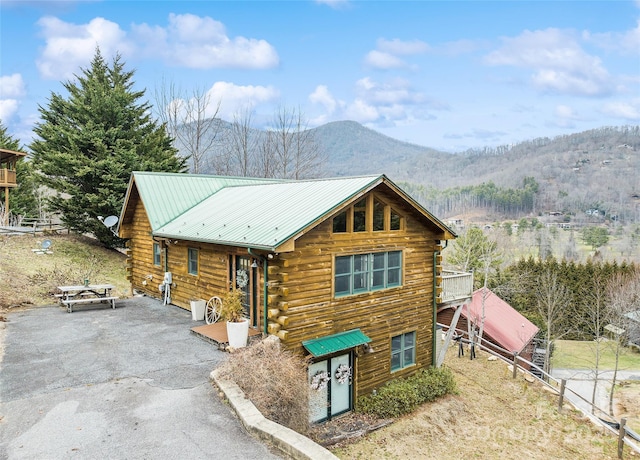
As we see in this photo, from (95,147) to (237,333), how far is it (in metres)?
21.0

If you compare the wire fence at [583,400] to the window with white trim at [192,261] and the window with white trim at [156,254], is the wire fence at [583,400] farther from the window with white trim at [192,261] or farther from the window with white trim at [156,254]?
the window with white trim at [156,254]

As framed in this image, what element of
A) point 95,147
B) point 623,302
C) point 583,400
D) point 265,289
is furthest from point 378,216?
point 95,147

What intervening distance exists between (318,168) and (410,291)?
111 feet

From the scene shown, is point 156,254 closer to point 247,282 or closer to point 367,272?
point 247,282

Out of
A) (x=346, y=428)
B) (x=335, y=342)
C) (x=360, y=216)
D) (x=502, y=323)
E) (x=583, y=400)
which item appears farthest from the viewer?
(x=502, y=323)

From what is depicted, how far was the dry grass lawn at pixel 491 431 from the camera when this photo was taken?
11516mm

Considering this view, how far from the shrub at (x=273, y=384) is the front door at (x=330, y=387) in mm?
2256

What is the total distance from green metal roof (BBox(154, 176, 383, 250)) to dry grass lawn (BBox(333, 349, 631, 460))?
5428mm

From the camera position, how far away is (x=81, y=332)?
12391 millimetres

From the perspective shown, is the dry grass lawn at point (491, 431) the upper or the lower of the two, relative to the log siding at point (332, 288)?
lower

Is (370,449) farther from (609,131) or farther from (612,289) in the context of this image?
(609,131)

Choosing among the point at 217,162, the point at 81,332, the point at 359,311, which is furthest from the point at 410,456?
the point at 217,162

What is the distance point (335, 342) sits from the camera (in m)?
11.6

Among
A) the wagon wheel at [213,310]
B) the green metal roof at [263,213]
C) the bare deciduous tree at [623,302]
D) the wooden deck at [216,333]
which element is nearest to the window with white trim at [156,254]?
the green metal roof at [263,213]
